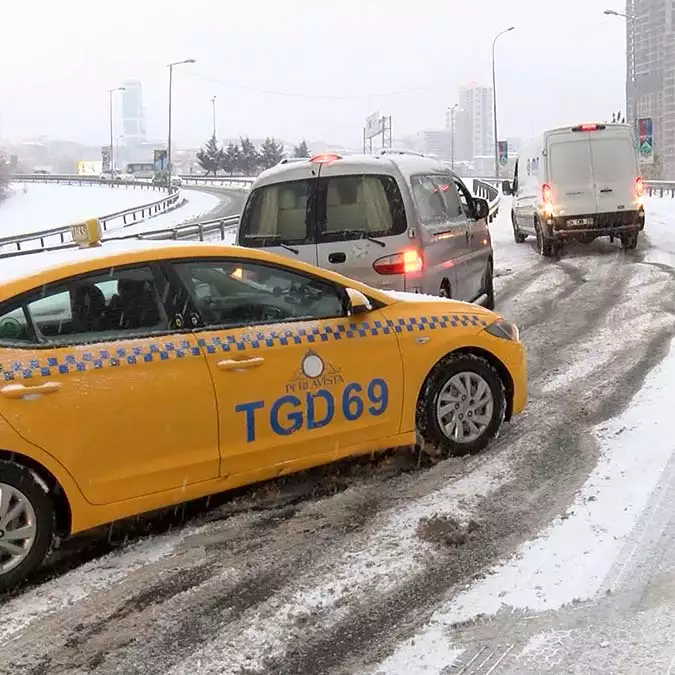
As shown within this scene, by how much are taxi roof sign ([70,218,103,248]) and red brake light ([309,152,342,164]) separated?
2.67 m

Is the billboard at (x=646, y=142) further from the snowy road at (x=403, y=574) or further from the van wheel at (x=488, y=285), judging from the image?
the snowy road at (x=403, y=574)

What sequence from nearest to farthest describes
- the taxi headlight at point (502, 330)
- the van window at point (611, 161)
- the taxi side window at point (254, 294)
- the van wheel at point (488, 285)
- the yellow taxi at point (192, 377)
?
the yellow taxi at point (192, 377), the taxi side window at point (254, 294), the taxi headlight at point (502, 330), the van wheel at point (488, 285), the van window at point (611, 161)

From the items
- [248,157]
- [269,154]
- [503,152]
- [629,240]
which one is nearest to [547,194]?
[629,240]

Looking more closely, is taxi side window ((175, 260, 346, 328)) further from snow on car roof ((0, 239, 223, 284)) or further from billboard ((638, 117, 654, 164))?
billboard ((638, 117, 654, 164))

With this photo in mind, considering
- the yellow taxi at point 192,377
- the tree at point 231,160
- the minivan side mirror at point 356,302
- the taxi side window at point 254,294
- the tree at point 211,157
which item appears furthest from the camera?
the tree at point 231,160

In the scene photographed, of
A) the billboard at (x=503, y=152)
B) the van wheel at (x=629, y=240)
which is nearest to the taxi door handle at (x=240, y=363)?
the van wheel at (x=629, y=240)

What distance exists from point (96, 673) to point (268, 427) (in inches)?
63.5

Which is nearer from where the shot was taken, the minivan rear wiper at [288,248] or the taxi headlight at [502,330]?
the taxi headlight at [502,330]

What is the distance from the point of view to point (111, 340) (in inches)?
161

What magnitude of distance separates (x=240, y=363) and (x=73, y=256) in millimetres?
1016

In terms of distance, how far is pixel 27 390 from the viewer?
3.76 meters

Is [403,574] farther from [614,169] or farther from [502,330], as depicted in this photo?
[614,169]

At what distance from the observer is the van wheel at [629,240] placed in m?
15.8

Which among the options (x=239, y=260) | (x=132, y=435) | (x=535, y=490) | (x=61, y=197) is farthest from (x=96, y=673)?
(x=61, y=197)
